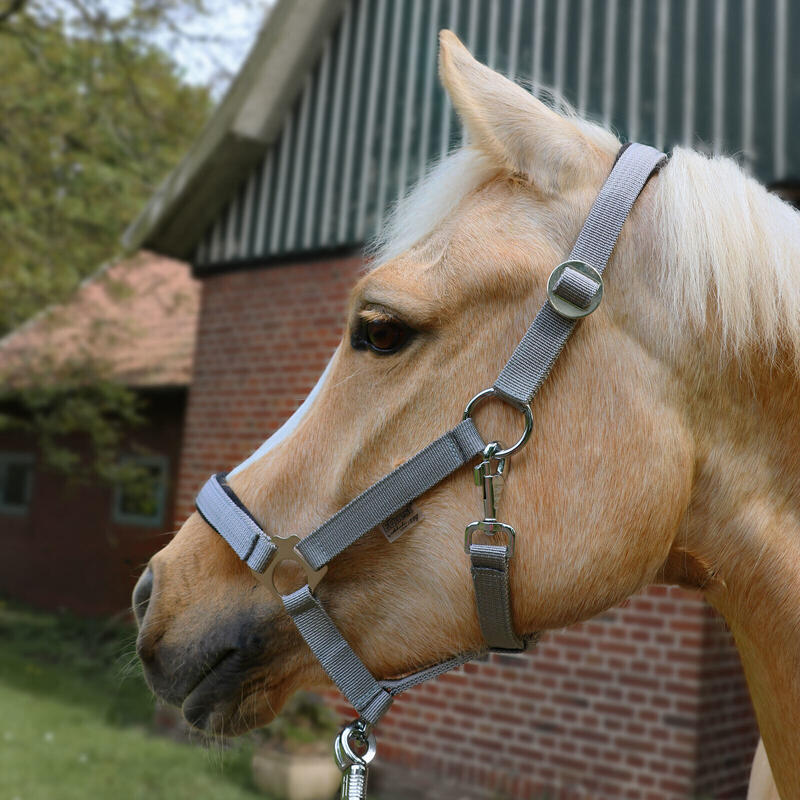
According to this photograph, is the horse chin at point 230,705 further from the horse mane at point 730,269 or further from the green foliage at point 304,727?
the green foliage at point 304,727

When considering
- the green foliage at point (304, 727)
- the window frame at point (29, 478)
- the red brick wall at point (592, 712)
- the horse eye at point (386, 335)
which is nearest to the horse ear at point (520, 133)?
the horse eye at point (386, 335)

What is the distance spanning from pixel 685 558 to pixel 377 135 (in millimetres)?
4887

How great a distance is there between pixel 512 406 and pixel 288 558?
474 mm

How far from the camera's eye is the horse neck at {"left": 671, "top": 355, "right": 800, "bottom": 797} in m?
1.29

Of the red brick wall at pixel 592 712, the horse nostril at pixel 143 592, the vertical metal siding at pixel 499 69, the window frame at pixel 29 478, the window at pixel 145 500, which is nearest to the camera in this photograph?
the horse nostril at pixel 143 592

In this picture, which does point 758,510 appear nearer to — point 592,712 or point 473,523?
point 473,523

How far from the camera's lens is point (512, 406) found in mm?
1300

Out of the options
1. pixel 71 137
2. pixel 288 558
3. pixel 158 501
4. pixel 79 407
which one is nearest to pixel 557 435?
pixel 288 558

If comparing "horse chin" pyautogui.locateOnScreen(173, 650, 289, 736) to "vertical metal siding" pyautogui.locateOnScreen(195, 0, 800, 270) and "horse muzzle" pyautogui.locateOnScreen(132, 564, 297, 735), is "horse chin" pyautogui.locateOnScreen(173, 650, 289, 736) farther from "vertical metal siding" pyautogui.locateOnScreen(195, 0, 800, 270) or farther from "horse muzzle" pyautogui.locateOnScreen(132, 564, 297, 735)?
"vertical metal siding" pyautogui.locateOnScreen(195, 0, 800, 270)

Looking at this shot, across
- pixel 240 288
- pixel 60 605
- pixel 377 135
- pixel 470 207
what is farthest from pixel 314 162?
pixel 60 605

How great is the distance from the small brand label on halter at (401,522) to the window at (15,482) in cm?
1287

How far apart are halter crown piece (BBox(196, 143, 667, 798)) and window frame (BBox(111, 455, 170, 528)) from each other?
9282 mm

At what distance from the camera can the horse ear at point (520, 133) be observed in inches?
55.2

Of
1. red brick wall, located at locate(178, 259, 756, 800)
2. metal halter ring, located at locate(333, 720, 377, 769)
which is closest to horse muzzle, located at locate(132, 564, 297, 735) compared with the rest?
metal halter ring, located at locate(333, 720, 377, 769)
